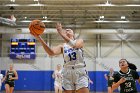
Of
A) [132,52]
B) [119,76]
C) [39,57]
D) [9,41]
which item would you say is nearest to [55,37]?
[39,57]

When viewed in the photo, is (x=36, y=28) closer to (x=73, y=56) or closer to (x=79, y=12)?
(x=73, y=56)

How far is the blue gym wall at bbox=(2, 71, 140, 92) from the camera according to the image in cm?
2614

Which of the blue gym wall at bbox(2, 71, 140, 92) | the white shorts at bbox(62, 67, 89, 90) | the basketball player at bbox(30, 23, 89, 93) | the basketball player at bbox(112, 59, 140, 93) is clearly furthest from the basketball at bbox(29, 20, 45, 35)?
the blue gym wall at bbox(2, 71, 140, 92)

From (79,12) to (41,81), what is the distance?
7.26m

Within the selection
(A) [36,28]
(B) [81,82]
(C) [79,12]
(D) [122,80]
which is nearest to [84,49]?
(C) [79,12]

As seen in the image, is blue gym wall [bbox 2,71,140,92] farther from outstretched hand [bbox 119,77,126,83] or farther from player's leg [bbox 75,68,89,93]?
player's leg [bbox 75,68,89,93]

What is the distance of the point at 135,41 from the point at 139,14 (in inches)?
114

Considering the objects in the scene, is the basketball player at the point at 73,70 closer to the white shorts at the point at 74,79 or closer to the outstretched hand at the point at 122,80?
the white shorts at the point at 74,79

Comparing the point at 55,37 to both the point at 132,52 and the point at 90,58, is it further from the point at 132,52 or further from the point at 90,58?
the point at 132,52

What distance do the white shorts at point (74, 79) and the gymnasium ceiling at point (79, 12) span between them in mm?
14413

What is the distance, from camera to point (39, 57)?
Answer: 26688 millimetres

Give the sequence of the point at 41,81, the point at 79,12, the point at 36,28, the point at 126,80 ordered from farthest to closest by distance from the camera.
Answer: the point at 41,81 < the point at 79,12 < the point at 126,80 < the point at 36,28

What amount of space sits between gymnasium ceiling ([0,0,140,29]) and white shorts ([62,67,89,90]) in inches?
567

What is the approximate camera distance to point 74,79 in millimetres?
5480
